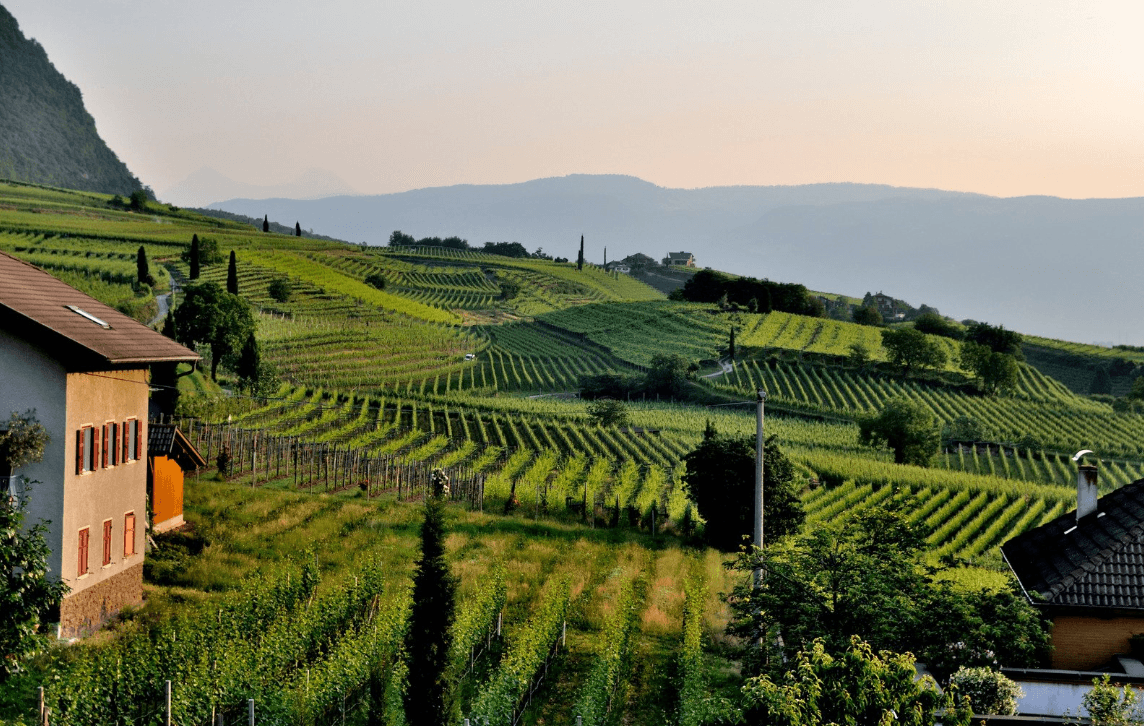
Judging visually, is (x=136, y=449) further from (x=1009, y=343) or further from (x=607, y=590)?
(x=1009, y=343)

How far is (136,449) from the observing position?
20172 mm

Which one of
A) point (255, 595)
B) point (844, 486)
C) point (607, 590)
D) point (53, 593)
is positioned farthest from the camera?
point (844, 486)

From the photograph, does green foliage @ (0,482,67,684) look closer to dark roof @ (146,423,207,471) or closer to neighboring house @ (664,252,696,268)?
dark roof @ (146,423,207,471)

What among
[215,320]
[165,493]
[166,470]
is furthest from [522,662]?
[215,320]

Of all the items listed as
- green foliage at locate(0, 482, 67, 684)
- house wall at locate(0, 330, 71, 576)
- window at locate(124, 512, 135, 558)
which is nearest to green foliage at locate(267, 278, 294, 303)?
window at locate(124, 512, 135, 558)

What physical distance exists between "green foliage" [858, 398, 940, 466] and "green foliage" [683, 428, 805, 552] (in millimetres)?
25767

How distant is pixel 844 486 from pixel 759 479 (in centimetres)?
2606

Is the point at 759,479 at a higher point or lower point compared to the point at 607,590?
higher

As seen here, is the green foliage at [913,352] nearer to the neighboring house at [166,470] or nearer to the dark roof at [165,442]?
the neighboring house at [166,470]

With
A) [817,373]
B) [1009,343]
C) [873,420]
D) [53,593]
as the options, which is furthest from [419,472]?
[1009,343]

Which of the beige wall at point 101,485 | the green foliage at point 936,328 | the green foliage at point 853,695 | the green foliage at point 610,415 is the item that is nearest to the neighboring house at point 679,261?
the green foliage at point 936,328

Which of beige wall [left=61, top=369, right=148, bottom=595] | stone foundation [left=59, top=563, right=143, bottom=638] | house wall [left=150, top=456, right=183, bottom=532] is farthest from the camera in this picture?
house wall [left=150, top=456, right=183, bottom=532]

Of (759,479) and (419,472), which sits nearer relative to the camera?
(759,479)

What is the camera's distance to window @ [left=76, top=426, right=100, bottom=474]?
1769 cm
